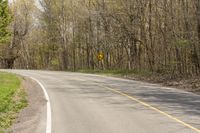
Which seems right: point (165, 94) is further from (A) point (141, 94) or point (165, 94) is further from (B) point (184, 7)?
(B) point (184, 7)

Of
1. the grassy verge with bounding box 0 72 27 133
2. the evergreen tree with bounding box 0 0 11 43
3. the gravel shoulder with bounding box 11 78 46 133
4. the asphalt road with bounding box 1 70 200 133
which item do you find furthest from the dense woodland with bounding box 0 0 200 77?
the gravel shoulder with bounding box 11 78 46 133

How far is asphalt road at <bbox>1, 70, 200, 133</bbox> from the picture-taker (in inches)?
496

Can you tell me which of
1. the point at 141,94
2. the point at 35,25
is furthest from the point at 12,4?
the point at 141,94

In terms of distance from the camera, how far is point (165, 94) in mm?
22469

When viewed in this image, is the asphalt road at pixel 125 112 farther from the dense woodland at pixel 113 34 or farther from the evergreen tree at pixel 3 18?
the evergreen tree at pixel 3 18

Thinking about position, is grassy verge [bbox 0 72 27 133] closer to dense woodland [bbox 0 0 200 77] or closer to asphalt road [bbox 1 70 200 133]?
asphalt road [bbox 1 70 200 133]

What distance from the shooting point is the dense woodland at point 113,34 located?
39625 millimetres

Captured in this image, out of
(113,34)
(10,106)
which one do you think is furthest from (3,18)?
(10,106)

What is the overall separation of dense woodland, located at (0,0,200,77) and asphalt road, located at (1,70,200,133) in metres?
12.7

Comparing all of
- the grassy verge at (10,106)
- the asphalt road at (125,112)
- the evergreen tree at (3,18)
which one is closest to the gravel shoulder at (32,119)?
the grassy verge at (10,106)

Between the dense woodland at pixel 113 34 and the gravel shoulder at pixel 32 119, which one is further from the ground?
the dense woodland at pixel 113 34

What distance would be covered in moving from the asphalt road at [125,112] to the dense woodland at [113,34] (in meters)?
12.7

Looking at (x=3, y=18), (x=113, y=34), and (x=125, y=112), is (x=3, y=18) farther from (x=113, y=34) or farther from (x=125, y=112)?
(x=125, y=112)

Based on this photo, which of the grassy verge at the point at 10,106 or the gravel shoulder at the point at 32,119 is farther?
the grassy verge at the point at 10,106
